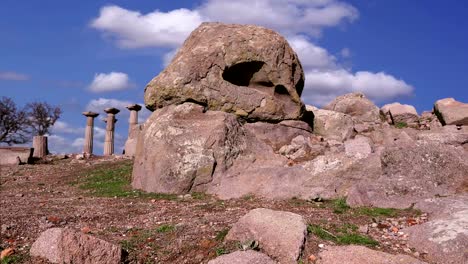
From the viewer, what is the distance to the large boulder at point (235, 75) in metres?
14.1

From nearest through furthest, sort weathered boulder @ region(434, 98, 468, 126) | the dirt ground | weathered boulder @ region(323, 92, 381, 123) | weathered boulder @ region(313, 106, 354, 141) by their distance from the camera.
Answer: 1. the dirt ground
2. weathered boulder @ region(313, 106, 354, 141)
3. weathered boulder @ region(434, 98, 468, 126)
4. weathered boulder @ region(323, 92, 381, 123)

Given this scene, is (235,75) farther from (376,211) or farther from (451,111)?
(451,111)

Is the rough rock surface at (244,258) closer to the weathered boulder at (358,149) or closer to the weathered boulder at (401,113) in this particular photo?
the weathered boulder at (358,149)

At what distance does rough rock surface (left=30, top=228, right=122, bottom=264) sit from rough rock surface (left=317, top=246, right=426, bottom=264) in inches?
103

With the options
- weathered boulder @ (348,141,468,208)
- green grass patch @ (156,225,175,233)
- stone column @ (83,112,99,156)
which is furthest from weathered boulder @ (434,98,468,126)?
stone column @ (83,112,99,156)

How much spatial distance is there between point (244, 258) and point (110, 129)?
27657mm

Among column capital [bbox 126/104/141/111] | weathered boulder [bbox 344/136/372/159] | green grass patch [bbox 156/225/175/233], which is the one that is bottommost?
green grass patch [bbox 156/225/175/233]

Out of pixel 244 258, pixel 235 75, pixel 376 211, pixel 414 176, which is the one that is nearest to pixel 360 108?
pixel 235 75

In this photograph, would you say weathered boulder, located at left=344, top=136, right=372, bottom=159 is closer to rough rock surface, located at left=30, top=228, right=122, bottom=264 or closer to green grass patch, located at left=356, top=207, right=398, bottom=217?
green grass patch, located at left=356, top=207, right=398, bottom=217

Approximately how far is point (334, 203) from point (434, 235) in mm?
2995

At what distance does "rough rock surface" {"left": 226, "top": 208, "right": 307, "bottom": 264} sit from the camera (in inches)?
262

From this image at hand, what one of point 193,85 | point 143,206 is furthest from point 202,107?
point 143,206

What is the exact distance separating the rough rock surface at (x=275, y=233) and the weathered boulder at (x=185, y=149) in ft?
16.7

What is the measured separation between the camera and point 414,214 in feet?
29.7
